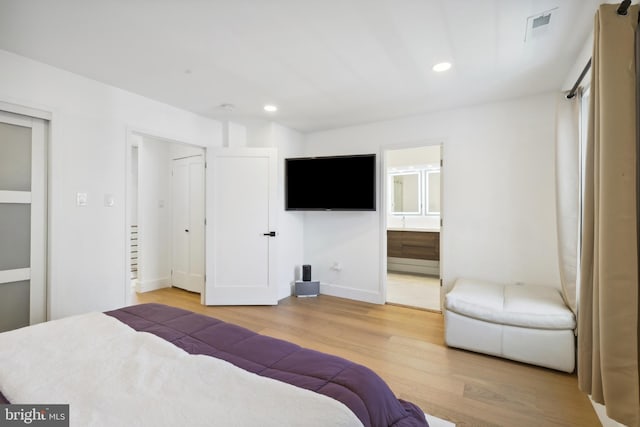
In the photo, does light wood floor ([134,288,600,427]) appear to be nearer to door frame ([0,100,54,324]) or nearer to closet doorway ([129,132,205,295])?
closet doorway ([129,132,205,295])

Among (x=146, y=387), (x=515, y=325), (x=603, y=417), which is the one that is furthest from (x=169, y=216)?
(x=603, y=417)

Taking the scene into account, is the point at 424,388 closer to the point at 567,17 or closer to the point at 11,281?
the point at 567,17

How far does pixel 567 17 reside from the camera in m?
1.85

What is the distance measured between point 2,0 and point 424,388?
360cm

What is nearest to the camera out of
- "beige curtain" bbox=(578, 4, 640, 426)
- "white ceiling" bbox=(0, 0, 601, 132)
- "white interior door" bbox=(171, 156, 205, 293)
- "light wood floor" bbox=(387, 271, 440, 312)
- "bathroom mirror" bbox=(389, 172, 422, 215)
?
"beige curtain" bbox=(578, 4, 640, 426)

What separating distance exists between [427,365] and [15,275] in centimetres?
343

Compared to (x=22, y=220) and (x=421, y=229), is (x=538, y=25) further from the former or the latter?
(x=22, y=220)

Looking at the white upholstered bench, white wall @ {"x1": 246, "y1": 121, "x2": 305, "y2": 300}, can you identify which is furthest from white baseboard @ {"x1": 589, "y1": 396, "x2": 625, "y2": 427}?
white wall @ {"x1": 246, "y1": 121, "x2": 305, "y2": 300}

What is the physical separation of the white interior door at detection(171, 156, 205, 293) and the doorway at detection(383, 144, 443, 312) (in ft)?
10.3

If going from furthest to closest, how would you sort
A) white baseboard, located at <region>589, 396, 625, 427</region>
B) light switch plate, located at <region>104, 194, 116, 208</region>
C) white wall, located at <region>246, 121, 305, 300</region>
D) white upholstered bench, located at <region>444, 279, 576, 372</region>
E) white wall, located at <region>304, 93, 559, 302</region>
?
white wall, located at <region>246, 121, 305, 300</region>
white wall, located at <region>304, 93, 559, 302</region>
light switch plate, located at <region>104, 194, 116, 208</region>
white upholstered bench, located at <region>444, 279, 576, 372</region>
white baseboard, located at <region>589, 396, 625, 427</region>

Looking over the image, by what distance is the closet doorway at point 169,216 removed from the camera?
456 cm

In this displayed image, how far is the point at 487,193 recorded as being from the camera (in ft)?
11.1

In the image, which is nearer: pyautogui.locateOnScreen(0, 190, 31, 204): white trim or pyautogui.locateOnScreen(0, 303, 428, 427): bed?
pyautogui.locateOnScreen(0, 303, 428, 427): bed

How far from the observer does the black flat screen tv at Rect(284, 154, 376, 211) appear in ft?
12.8
